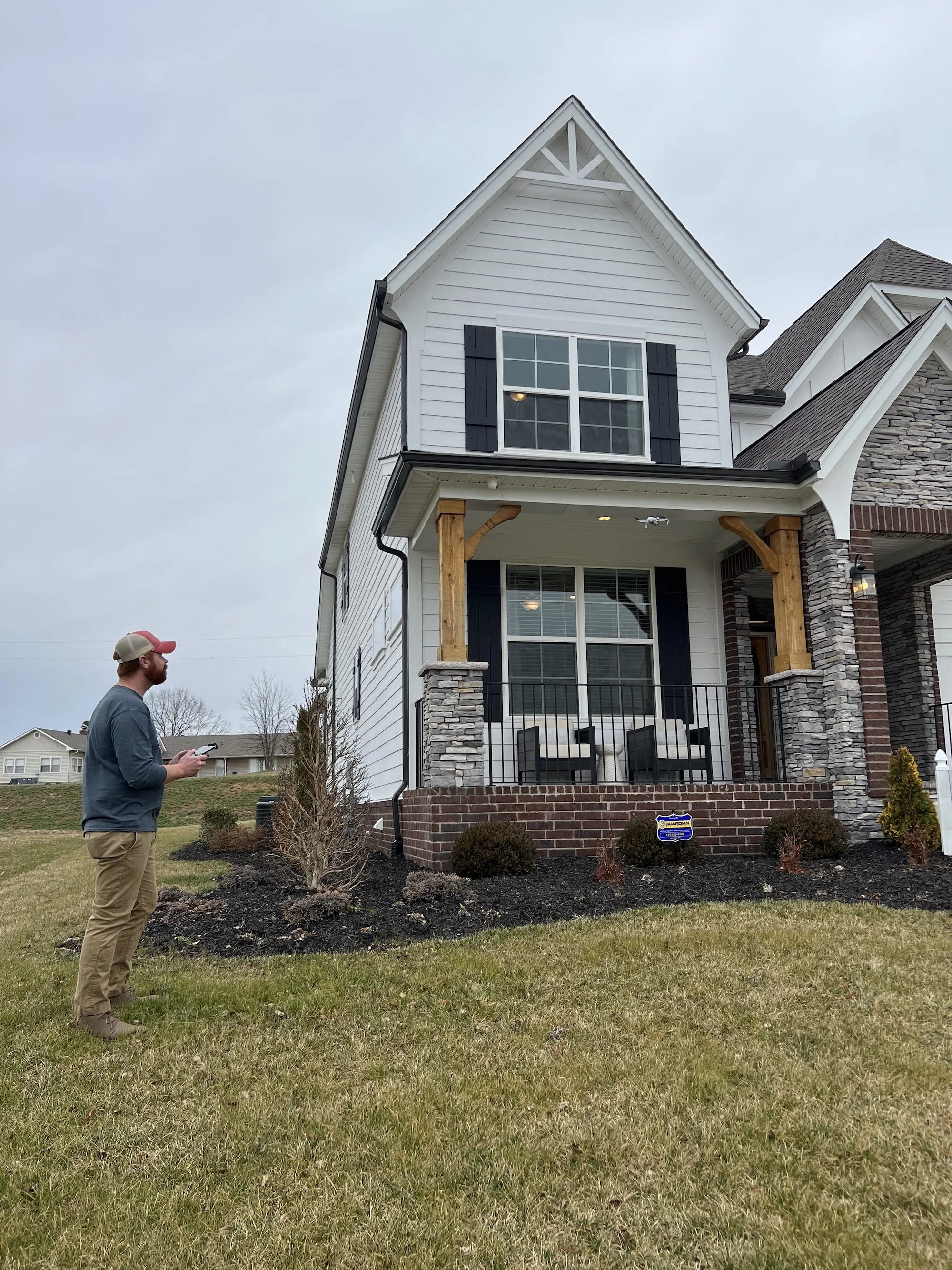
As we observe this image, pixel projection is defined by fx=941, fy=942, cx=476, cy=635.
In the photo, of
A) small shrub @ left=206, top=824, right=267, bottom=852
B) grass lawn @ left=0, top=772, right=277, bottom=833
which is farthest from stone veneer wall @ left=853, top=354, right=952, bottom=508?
grass lawn @ left=0, top=772, right=277, bottom=833

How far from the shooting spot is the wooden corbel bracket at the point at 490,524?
30.1 ft

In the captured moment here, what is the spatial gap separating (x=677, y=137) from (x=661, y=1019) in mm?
26048

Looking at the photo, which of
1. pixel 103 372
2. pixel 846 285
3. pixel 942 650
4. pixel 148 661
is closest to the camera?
pixel 148 661

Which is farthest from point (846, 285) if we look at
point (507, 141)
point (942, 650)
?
point (507, 141)

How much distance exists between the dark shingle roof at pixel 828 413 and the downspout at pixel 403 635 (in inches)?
164

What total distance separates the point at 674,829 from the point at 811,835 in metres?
1.21

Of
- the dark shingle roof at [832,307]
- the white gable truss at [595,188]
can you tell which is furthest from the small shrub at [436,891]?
the dark shingle roof at [832,307]

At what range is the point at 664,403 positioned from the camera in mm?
11445

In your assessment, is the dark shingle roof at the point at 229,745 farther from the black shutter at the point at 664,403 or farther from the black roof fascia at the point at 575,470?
the black roof fascia at the point at 575,470

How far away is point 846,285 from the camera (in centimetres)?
1484

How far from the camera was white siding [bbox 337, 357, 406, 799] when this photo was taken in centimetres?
1170

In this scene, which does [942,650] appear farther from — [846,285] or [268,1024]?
[268,1024]

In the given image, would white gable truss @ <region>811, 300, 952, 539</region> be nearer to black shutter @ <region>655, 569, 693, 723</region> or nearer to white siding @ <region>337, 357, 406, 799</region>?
black shutter @ <region>655, 569, 693, 723</region>

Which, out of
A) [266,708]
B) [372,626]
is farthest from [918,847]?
[266,708]
